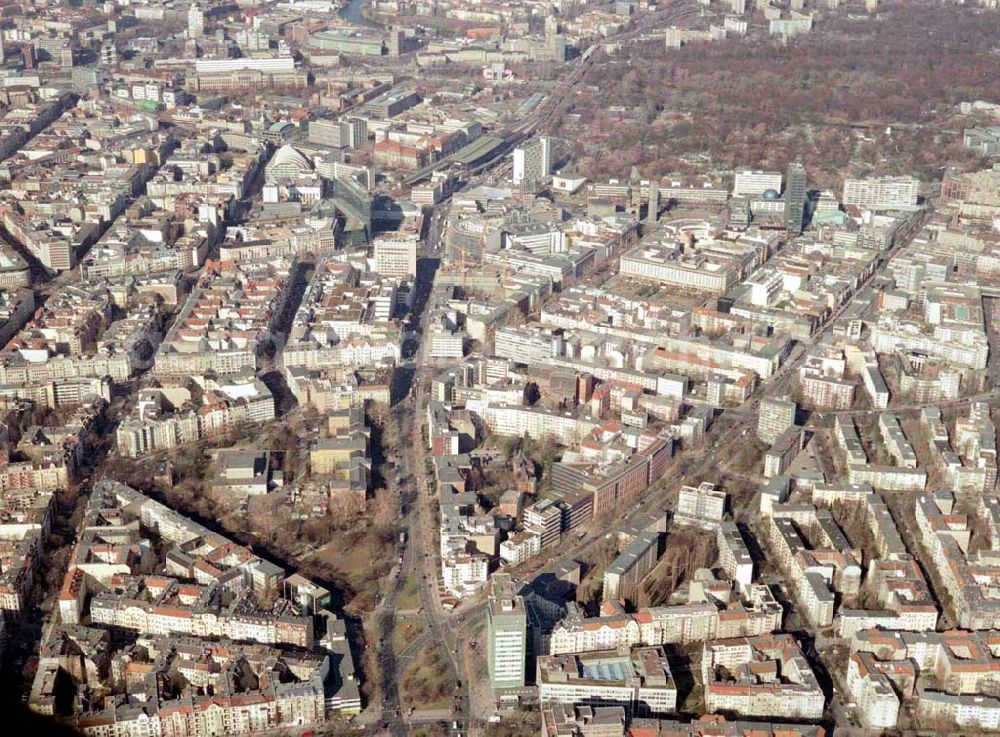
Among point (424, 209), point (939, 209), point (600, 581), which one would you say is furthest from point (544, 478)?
point (939, 209)

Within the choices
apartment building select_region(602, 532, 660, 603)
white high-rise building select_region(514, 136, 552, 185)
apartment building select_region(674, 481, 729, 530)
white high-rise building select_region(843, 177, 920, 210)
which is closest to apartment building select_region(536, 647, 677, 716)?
apartment building select_region(602, 532, 660, 603)

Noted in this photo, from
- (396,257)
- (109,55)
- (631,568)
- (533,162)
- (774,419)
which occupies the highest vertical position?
(109,55)

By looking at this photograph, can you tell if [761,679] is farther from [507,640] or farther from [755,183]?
[755,183]

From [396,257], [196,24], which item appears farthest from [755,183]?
[196,24]

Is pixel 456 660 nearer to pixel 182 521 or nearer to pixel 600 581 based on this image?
pixel 600 581

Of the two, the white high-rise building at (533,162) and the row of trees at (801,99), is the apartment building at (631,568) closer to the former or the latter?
the white high-rise building at (533,162)

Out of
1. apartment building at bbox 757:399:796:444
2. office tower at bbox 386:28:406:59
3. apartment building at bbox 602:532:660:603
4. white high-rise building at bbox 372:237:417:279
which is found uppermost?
office tower at bbox 386:28:406:59

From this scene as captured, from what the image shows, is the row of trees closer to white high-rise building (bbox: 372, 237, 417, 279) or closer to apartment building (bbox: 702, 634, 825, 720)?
white high-rise building (bbox: 372, 237, 417, 279)
